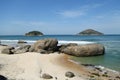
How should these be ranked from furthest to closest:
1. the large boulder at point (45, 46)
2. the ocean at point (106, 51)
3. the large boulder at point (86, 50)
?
the large boulder at point (45, 46) → the large boulder at point (86, 50) → the ocean at point (106, 51)

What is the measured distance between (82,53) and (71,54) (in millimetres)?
1524

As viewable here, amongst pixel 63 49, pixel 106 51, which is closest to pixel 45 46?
pixel 63 49

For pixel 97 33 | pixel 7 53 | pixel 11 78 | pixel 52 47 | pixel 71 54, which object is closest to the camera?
pixel 11 78

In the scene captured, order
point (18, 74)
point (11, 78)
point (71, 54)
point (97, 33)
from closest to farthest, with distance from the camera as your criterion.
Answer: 1. point (11, 78)
2. point (18, 74)
3. point (71, 54)
4. point (97, 33)

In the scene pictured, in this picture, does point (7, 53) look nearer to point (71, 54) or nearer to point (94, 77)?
point (71, 54)

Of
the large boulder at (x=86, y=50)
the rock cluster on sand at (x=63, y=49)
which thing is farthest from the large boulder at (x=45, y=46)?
the large boulder at (x=86, y=50)

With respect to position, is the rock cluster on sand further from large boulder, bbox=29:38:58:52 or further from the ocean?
the ocean

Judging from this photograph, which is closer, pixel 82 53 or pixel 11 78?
pixel 11 78

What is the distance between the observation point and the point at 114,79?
50.3ft

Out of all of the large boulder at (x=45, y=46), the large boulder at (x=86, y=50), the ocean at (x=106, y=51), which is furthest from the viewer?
the large boulder at (x=45, y=46)

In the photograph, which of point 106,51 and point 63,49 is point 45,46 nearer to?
point 63,49

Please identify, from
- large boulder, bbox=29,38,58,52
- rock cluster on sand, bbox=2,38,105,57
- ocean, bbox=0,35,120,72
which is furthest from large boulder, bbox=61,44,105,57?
large boulder, bbox=29,38,58,52

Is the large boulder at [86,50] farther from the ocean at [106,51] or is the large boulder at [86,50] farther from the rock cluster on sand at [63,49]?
→ the ocean at [106,51]

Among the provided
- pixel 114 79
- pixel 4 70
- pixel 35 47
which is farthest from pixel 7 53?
pixel 114 79
